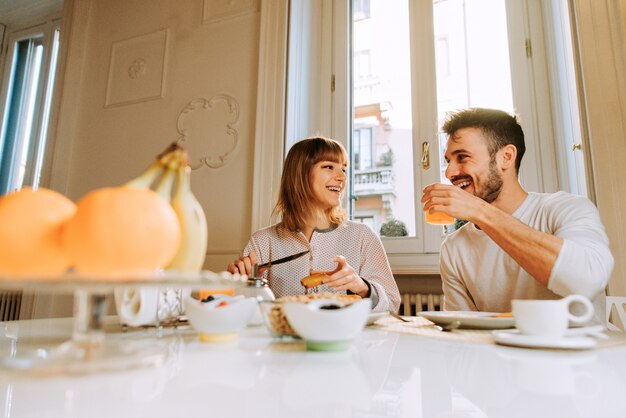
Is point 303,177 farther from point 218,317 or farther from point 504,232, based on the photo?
point 218,317

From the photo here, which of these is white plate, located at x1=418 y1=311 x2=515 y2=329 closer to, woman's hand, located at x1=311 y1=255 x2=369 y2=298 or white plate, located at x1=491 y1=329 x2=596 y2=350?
white plate, located at x1=491 y1=329 x2=596 y2=350

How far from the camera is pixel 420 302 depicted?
1.95m

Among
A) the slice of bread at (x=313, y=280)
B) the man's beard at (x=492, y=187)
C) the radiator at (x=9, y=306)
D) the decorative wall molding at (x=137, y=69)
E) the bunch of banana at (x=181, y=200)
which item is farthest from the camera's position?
the radiator at (x=9, y=306)

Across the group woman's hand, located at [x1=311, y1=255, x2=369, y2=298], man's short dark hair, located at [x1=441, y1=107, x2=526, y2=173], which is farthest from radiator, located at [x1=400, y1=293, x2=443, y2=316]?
woman's hand, located at [x1=311, y1=255, x2=369, y2=298]

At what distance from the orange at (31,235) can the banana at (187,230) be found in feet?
0.26

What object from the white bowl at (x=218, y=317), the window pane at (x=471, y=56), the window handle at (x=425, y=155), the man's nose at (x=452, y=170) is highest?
the window pane at (x=471, y=56)

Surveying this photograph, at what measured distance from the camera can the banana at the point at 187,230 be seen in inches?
11.8

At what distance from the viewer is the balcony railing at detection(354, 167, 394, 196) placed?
2.23 metres

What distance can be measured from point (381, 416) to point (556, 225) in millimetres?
1081

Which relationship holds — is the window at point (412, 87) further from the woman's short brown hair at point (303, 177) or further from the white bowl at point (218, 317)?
the white bowl at point (218, 317)

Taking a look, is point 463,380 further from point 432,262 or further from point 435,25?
point 435,25

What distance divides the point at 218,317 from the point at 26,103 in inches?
138

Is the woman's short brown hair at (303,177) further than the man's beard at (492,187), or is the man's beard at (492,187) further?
the woman's short brown hair at (303,177)

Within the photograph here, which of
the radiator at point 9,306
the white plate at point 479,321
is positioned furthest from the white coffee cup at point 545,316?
the radiator at point 9,306
